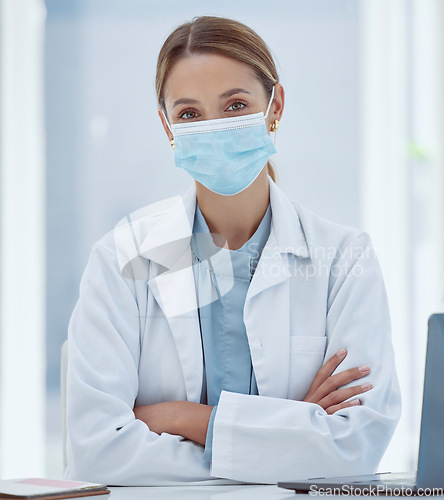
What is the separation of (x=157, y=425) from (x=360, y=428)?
0.39 meters

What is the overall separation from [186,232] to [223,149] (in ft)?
0.72

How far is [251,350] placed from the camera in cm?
141

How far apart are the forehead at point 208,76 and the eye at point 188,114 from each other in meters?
0.04

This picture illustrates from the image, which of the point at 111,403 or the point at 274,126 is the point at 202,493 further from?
the point at 274,126

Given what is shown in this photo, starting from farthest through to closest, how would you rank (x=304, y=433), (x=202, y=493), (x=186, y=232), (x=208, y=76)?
(x=186, y=232) → (x=208, y=76) → (x=304, y=433) → (x=202, y=493)

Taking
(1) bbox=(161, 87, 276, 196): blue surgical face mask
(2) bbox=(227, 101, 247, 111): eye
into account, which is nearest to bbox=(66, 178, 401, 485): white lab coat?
(1) bbox=(161, 87, 276, 196): blue surgical face mask

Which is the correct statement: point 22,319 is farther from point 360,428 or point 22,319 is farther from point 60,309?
point 360,428

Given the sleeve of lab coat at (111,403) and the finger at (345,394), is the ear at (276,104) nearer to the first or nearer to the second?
the sleeve of lab coat at (111,403)

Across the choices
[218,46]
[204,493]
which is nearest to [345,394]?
[204,493]

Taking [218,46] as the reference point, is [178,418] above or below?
below

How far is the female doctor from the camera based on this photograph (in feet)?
4.05

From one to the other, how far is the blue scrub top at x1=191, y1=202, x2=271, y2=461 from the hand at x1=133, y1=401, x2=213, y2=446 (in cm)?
12

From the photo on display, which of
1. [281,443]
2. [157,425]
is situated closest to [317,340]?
[281,443]

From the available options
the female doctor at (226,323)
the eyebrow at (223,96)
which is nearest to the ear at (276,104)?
the female doctor at (226,323)
